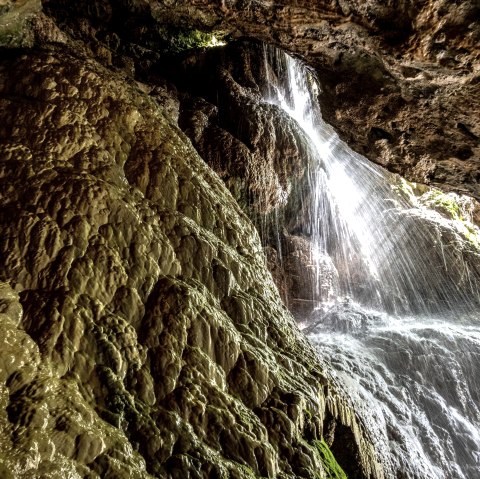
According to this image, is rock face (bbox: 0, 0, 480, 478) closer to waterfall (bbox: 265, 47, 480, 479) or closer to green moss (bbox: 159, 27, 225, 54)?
green moss (bbox: 159, 27, 225, 54)

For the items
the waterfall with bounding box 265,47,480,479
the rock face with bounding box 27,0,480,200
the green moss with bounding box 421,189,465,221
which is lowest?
the waterfall with bounding box 265,47,480,479

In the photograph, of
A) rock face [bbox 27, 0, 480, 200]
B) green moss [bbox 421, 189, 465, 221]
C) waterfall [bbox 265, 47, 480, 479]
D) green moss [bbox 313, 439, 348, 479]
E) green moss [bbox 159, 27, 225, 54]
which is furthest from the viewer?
green moss [bbox 421, 189, 465, 221]

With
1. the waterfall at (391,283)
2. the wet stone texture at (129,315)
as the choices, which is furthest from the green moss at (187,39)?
the wet stone texture at (129,315)

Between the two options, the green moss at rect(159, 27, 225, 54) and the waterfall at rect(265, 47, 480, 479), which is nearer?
the waterfall at rect(265, 47, 480, 479)

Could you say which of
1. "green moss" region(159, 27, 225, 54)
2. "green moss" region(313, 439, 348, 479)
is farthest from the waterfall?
"green moss" region(313, 439, 348, 479)

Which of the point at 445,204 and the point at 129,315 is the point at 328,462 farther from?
the point at 445,204

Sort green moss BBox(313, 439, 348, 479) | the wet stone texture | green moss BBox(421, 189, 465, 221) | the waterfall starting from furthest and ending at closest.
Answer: green moss BBox(421, 189, 465, 221), the waterfall, green moss BBox(313, 439, 348, 479), the wet stone texture

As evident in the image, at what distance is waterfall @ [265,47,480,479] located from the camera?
999 centimetres

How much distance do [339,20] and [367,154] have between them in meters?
3.78

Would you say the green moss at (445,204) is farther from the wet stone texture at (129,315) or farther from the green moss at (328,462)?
the green moss at (328,462)

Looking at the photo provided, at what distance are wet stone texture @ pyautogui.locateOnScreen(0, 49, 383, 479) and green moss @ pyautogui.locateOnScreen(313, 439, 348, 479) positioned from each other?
143mm

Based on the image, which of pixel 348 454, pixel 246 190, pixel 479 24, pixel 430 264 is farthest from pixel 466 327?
pixel 479 24

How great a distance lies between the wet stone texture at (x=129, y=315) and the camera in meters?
2.89

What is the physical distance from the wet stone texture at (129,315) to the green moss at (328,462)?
143 mm
